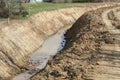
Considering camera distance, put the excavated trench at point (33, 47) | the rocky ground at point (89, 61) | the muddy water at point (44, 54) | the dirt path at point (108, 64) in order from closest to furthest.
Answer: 1. the dirt path at point (108, 64)
2. the rocky ground at point (89, 61)
3. the excavated trench at point (33, 47)
4. the muddy water at point (44, 54)

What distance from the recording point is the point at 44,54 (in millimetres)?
37469

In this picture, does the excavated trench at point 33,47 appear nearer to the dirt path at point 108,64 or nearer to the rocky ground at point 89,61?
the rocky ground at point 89,61

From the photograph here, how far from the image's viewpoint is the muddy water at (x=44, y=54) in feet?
97.0

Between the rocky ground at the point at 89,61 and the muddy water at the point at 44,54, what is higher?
the rocky ground at the point at 89,61

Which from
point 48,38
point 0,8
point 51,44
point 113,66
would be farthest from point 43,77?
point 0,8

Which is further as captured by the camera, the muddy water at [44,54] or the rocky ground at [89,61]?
the muddy water at [44,54]

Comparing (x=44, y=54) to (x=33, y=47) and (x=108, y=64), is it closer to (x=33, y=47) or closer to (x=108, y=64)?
(x=33, y=47)

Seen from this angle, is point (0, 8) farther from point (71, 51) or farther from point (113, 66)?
point (113, 66)

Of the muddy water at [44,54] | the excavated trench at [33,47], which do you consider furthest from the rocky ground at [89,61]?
the muddy water at [44,54]

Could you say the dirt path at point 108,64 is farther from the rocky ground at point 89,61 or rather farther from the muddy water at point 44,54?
the muddy water at point 44,54

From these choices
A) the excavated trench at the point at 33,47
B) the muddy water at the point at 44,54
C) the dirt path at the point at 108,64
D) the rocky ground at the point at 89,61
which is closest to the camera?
the dirt path at the point at 108,64

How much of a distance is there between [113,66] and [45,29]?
22.5 metres

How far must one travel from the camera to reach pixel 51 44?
43250 mm

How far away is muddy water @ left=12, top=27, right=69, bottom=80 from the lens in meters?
29.6
